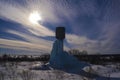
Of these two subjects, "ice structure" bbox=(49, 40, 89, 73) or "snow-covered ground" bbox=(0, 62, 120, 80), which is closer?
"snow-covered ground" bbox=(0, 62, 120, 80)

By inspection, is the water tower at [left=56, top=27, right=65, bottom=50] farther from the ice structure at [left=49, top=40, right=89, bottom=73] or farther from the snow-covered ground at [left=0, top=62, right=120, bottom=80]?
the snow-covered ground at [left=0, top=62, right=120, bottom=80]

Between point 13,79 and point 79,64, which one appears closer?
point 13,79

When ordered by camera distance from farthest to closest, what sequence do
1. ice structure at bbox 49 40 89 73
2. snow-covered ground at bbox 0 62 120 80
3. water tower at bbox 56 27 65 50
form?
1. water tower at bbox 56 27 65 50
2. ice structure at bbox 49 40 89 73
3. snow-covered ground at bbox 0 62 120 80

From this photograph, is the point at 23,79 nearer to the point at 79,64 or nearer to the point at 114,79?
the point at 114,79

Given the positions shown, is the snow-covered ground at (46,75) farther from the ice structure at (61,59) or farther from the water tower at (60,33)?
the water tower at (60,33)

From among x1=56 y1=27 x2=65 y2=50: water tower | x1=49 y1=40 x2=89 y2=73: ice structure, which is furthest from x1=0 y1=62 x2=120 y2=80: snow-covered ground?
x1=56 y1=27 x2=65 y2=50: water tower

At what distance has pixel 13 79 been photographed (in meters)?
12.9

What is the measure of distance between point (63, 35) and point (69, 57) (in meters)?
2.62

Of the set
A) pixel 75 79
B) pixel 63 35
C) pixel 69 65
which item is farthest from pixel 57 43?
pixel 75 79

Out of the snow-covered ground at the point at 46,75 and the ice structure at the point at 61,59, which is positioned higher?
the ice structure at the point at 61,59

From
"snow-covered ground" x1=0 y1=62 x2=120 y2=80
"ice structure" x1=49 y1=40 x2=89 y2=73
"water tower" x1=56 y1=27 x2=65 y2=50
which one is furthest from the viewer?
"water tower" x1=56 y1=27 x2=65 y2=50

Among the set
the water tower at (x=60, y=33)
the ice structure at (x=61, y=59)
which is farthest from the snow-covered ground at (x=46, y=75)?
the water tower at (x=60, y=33)

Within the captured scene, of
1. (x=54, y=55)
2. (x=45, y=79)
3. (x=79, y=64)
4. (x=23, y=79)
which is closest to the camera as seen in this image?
(x=23, y=79)

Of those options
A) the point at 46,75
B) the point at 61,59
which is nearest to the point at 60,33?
the point at 61,59
